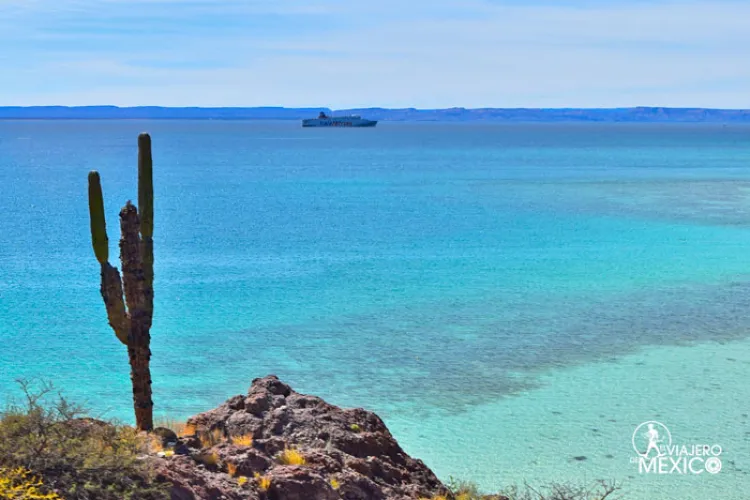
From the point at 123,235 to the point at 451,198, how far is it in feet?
182

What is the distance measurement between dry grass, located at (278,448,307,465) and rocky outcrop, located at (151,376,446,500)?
0.01 metres

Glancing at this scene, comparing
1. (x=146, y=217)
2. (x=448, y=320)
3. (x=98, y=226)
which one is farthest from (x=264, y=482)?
(x=448, y=320)

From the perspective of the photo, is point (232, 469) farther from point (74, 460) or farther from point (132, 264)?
point (132, 264)

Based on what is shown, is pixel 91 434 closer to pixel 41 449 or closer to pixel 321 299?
pixel 41 449

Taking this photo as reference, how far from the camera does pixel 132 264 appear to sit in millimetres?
13758

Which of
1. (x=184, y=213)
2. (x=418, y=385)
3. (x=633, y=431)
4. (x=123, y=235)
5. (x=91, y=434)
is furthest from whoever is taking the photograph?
(x=184, y=213)

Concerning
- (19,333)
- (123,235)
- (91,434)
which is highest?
(123,235)

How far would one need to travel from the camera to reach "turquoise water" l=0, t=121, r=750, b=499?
Answer: 2062 centimetres

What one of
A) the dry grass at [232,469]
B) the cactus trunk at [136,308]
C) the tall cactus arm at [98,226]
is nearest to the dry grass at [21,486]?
the dry grass at [232,469]

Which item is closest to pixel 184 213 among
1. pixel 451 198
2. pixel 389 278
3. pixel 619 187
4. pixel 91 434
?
pixel 451 198

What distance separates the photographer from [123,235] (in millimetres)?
13867

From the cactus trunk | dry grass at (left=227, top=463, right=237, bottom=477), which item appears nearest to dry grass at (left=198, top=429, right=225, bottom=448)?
dry grass at (left=227, top=463, right=237, bottom=477)

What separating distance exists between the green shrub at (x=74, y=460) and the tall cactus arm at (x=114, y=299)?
2.47 metres

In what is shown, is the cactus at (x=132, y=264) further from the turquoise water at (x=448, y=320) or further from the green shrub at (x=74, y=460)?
the turquoise water at (x=448, y=320)
